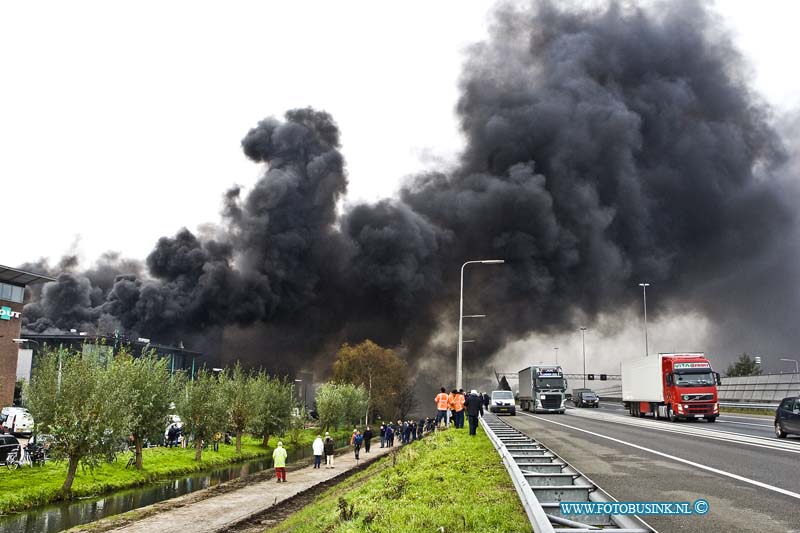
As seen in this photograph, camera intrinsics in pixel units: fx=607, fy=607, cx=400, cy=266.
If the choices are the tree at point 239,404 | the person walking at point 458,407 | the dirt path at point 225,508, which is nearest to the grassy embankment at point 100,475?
the tree at point 239,404

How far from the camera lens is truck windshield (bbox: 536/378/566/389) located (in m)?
48.3

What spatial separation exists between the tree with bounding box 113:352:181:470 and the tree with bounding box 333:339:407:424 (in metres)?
53.5

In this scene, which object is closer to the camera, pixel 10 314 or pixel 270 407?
pixel 270 407

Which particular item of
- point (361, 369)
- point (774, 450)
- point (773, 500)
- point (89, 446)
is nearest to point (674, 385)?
point (774, 450)

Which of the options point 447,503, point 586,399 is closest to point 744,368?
point 586,399

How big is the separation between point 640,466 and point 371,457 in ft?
115

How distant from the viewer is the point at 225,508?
24.6 metres

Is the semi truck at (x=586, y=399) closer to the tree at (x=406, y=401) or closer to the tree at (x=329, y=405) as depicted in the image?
the tree at (x=329, y=405)

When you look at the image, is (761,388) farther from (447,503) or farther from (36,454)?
(36,454)

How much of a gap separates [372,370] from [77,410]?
68843 millimetres

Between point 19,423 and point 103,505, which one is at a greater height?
point 19,423

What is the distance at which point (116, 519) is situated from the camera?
71.9 ft

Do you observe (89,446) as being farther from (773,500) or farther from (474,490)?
(773,500)

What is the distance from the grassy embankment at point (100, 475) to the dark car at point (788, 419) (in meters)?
29.4
